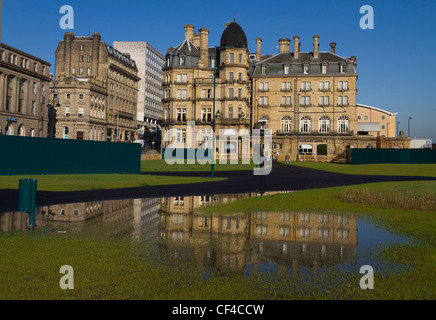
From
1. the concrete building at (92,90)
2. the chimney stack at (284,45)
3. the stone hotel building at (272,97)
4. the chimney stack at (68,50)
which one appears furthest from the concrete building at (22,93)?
the chimney stack at (284,45)

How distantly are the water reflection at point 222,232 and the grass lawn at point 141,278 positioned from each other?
1.98 ft

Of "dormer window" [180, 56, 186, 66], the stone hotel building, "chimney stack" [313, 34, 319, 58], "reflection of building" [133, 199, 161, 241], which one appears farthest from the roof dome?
"reflection of building" [133, 199, 161, 241]

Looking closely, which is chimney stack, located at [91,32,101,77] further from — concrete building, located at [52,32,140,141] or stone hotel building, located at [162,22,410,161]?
stone hotel building, located at [162,22,410,161]

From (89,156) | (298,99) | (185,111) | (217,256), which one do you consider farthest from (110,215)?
(298,99)

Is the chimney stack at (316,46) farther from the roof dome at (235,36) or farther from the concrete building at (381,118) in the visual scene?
the concrete building at (381,118)

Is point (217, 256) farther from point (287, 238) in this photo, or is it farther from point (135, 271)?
point (287, 238)

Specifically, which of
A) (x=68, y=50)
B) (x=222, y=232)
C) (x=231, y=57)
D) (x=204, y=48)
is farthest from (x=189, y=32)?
(x=222, y=232)

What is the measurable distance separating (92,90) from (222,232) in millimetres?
85508

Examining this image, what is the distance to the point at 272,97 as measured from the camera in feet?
260

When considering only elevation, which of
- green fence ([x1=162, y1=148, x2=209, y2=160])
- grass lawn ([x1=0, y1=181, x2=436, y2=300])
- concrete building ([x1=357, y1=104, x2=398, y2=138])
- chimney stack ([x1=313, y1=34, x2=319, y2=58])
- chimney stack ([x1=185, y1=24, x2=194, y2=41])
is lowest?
grass lawn ([x1=0, y1=181, x2=436, y2=300])

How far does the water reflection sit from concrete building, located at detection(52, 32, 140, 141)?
77.6 m

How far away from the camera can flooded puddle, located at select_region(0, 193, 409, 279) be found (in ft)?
24.4
